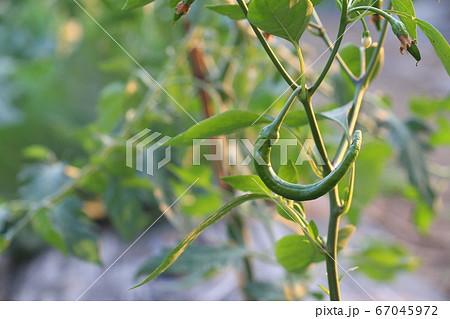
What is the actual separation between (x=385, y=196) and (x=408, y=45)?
0.98 meters

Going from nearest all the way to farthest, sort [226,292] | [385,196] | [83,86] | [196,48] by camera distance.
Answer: [196,48] → [226,292] → [83,86] → [385,196]

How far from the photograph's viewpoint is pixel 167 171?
0.37 m

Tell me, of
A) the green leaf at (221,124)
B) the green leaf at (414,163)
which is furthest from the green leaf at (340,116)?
the green leaf at (414,163)

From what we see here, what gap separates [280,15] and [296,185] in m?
Result: 0.05

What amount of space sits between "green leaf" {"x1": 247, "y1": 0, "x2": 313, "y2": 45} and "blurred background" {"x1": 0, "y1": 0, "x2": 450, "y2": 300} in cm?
10

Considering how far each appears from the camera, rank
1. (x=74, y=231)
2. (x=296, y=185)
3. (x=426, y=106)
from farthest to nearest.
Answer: (x=426, y=106) < (x=74, y=231) < (x=296, y=185)

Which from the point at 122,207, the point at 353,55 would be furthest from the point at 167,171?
the point at 353,55

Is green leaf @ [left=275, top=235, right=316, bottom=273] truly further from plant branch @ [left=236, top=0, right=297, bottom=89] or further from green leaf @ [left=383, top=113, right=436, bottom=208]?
green leaf @ [left=383, top=113, right=436, bottom=208]

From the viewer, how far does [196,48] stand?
1.44 feet

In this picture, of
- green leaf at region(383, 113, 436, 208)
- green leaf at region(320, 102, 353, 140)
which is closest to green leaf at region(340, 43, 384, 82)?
green leaf at region(320, 102, 353, 140)

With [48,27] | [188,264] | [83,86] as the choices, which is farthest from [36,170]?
[48,27]

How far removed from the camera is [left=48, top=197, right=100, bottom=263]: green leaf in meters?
0.34

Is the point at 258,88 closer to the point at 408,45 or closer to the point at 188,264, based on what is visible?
the point at 188,264

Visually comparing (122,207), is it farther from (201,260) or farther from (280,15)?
(280,15)
